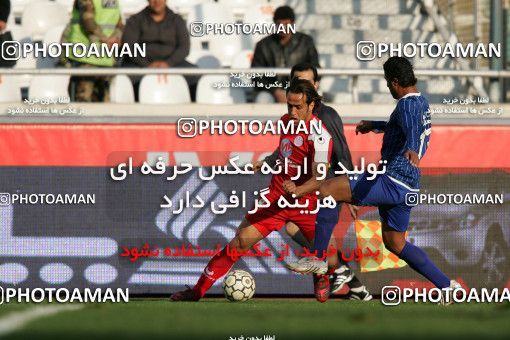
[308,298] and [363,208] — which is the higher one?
[363,208]

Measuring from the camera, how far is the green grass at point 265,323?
6172 millimetres

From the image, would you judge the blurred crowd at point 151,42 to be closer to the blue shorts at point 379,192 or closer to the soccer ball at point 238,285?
the soccer ball at point 238,285

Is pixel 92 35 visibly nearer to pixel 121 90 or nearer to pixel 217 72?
pixel 121 90

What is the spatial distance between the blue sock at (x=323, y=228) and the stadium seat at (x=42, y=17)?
463 cm

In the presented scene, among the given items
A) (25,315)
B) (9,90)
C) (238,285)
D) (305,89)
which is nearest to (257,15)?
(9,90)

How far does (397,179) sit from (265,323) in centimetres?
230

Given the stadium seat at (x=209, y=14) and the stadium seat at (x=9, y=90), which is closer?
the stadium seat at (x=9, y=90)

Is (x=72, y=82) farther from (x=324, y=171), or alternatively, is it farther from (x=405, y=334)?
(x=405, y=334)

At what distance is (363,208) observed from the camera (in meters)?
10.7

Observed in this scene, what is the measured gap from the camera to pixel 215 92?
37.6 ft

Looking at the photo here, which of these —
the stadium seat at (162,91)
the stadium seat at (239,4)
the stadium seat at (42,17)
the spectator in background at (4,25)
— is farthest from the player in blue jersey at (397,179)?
the stadium seat at (42,17)

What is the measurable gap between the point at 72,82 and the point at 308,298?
3142 millimetres

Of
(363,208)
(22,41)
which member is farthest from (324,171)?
(22,41)

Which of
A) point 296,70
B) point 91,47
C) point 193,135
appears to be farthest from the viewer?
point 91,47
